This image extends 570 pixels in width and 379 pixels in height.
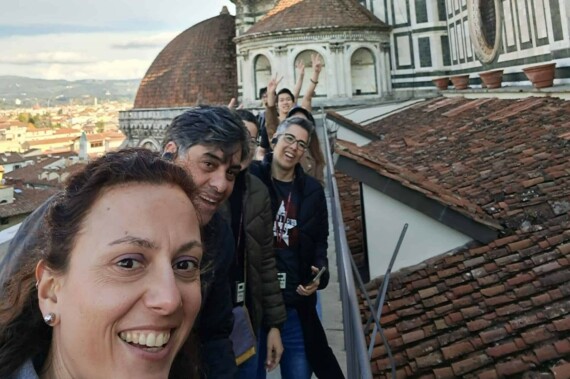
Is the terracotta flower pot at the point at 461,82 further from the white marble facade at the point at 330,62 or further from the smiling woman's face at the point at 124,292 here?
the smiling woman's face at the point at 124,292

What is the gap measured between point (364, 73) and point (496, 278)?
1388 centimetres

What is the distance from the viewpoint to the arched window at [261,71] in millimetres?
16891

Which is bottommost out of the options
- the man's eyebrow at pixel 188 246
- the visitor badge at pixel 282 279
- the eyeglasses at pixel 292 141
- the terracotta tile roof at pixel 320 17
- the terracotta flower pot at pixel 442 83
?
the visitor badge at pixel 282 279

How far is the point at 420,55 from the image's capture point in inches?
656

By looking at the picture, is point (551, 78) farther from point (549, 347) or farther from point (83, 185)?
point (83, 185)

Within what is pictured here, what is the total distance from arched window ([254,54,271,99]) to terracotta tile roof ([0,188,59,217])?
911cm

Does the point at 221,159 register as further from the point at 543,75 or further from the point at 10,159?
the point at 10,159

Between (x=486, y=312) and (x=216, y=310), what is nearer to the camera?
(x=216, y=310)

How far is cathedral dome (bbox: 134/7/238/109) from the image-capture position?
2127 centimetres

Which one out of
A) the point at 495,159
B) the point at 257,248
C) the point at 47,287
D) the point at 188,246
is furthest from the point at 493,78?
the point at 47,287

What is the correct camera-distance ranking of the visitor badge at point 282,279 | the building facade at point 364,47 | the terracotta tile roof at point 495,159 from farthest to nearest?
the building facade at point 364,47 → the terracotta tile roof at point 495,159 → the visitor badge at point 282,279

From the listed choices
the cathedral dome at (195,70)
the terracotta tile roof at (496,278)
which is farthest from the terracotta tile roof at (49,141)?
the terracotta tile roof at (496,278)

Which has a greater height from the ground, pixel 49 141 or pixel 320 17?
pixel 49 141

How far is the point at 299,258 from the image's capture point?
9.25 feet
